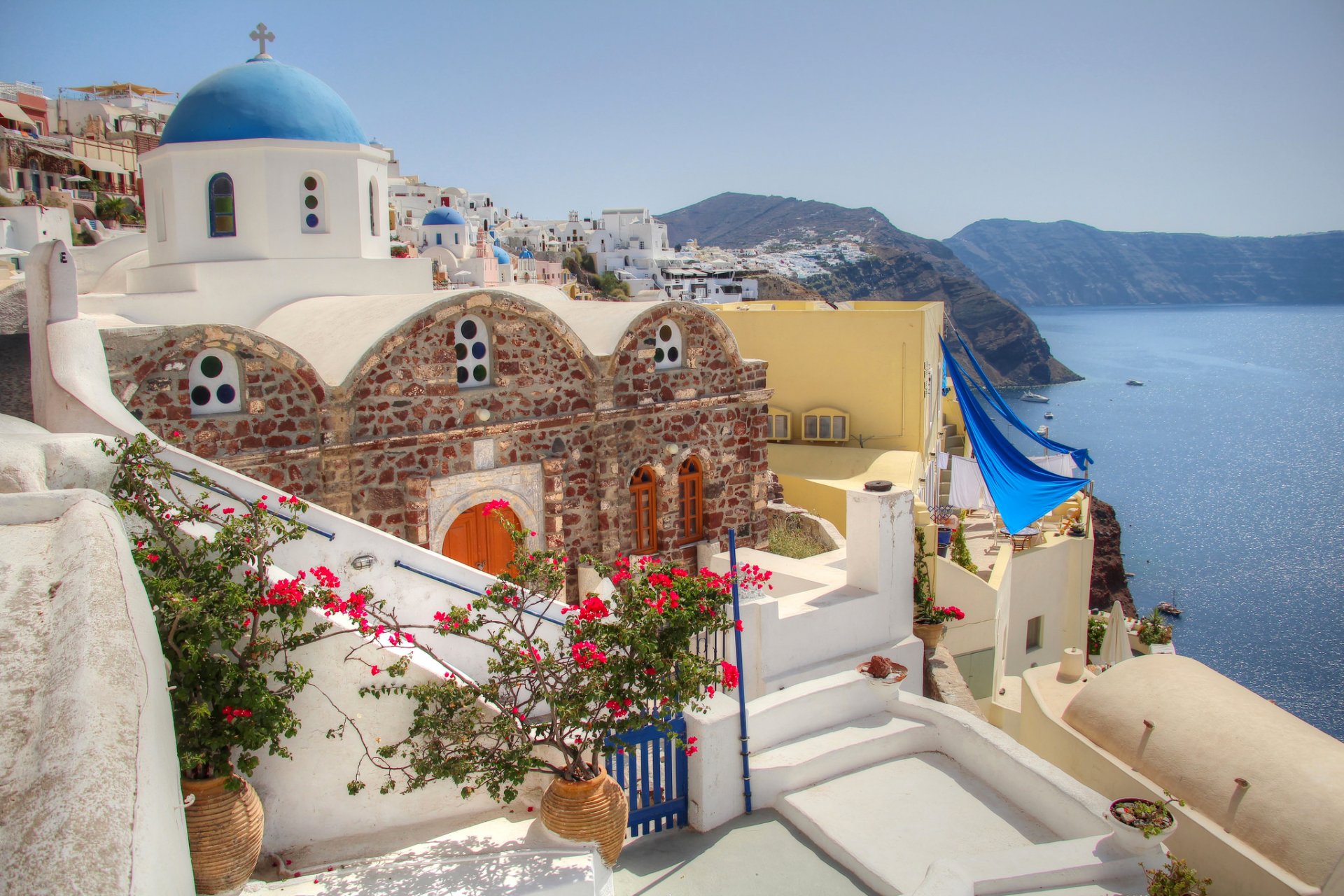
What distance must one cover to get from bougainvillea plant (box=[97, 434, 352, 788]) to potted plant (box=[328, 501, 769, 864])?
1.24 ft

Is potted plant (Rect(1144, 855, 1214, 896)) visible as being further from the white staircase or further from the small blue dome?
the small blue dome

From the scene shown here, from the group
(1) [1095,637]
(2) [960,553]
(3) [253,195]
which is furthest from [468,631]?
(1) [1095,637]

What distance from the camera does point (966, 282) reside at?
401ft

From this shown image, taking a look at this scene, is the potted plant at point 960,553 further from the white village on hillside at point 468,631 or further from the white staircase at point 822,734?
the white staircase at point 822,734

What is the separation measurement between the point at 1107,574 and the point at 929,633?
2585 cm

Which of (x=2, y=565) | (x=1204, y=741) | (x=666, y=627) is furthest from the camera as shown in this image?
(x=1204, y=741)

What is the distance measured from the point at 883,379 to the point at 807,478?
3.10m

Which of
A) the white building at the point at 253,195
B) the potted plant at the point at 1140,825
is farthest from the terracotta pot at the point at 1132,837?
the white building at the point at 253,195

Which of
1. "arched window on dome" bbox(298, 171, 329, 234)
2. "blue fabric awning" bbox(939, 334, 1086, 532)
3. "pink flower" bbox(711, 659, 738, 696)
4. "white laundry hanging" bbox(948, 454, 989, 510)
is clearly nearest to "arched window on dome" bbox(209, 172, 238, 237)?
"arched window on dome" bbox(298, 171, 329, 234)

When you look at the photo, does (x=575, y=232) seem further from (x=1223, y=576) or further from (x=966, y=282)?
(x=1223, y=576)

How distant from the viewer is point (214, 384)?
29.7ft

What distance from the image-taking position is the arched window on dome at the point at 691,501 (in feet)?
42.4

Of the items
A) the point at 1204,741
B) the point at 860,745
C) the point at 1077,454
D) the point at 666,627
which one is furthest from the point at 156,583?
the point at 1077,454

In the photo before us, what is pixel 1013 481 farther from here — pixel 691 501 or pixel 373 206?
pixel 373 206
